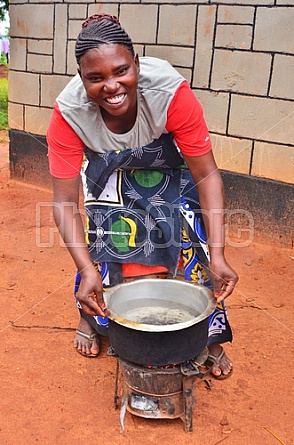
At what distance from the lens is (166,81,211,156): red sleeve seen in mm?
1834

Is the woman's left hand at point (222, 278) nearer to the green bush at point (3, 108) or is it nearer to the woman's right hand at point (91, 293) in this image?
the woman's right hand at point (91, 293)

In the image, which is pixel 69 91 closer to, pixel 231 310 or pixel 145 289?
pixel 145 289

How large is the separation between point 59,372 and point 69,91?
115 centimetres

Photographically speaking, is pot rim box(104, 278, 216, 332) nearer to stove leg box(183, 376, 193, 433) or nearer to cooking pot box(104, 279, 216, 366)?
cooking pot box(104, 279, 216, 366)

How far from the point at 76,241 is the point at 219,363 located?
2.67 ft

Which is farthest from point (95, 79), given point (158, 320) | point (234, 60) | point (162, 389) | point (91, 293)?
point (234, 60)

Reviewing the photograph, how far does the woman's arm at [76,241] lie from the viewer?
5.88 feet

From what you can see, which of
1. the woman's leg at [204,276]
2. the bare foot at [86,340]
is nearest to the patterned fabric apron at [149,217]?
the woman's leg at [204,276]

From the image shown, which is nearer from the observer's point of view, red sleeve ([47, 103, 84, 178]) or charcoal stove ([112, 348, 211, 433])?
charcoal stove ([112, 348, 211, 433])

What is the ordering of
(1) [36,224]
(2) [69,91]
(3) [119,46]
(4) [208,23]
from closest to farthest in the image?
(3) [119,46], (2) [69,91], (4) [208,23], (1) [36,224]

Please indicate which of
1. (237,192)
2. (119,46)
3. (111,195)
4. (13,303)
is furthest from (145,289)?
(237,192)

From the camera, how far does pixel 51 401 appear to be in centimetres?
198

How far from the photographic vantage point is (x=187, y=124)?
1.85 metres

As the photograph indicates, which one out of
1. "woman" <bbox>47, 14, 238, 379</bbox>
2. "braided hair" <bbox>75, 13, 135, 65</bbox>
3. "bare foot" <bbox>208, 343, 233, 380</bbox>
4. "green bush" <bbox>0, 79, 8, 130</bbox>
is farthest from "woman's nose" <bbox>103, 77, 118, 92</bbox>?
"green bush" <bbox>0, 79, 8, 130</bbox>
